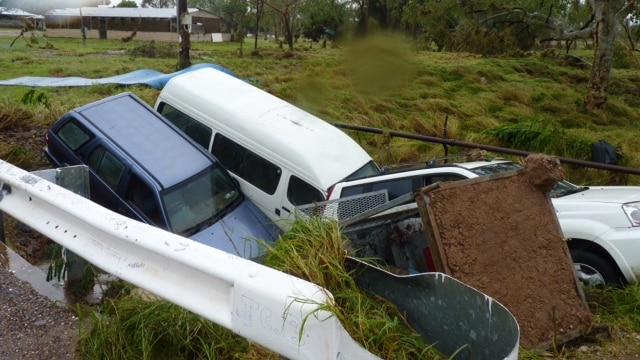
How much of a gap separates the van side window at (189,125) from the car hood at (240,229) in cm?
125

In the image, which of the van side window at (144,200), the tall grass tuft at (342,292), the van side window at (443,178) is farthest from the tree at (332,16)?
the tall grass tuft at (342,292)

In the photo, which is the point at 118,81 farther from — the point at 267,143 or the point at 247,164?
the point at 267,143

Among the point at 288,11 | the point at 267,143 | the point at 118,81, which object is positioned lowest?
the point at 118,81

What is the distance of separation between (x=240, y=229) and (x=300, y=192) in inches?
33.2

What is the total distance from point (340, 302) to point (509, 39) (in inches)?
742

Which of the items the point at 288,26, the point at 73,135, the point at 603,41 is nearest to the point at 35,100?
the point at 73,135

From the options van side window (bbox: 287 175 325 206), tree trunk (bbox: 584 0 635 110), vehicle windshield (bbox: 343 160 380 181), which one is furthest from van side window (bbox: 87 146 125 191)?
tree trunk (bbox: 584 0 635 110)

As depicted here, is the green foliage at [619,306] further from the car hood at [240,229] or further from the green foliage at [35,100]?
the green foliage at [35,100]

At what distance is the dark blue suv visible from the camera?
5.96 meters

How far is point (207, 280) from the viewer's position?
6.86 feet

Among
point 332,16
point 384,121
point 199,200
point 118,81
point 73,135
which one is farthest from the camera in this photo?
point 118,81

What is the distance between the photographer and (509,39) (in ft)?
62.6

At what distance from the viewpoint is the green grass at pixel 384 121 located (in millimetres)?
2299

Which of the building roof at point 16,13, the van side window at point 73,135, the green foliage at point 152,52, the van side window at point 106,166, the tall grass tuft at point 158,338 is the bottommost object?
the green foliage at point 152,52
